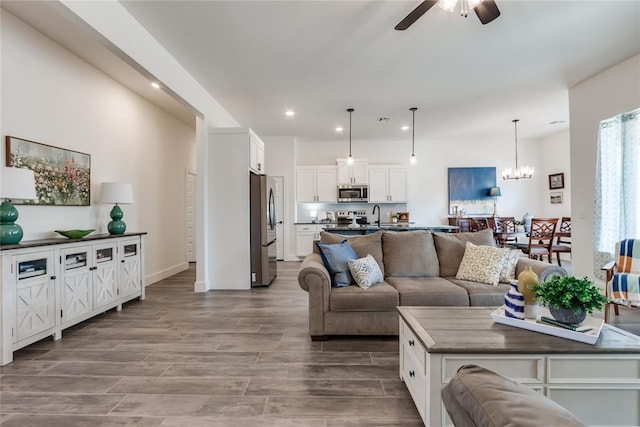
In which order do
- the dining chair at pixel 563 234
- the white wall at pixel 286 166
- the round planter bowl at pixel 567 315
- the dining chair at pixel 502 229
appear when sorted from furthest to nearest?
1. the white wall at pixel 286 166
2. the dining chair at pixel 502 229
3. the dining chair at pixel 563 234
4. the round planter bowl at pixel 567 315

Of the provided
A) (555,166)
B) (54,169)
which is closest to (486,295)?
(54,169)

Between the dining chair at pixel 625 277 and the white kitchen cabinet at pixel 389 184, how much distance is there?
4447 mm

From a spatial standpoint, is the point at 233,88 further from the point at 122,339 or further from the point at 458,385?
the point at 458,385

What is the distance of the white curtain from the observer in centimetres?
386

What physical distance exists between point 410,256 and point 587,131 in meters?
3.27

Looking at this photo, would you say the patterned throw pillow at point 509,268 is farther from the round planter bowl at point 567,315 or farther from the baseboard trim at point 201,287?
the baseboard trim at point 201,287

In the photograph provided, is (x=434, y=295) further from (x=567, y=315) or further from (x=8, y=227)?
(x=8, y=227)

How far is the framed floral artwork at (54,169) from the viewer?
2.82 meters

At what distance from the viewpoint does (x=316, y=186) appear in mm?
7391

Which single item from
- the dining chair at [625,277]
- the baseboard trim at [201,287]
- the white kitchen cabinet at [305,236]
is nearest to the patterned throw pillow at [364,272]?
the dining chair at [625,277]

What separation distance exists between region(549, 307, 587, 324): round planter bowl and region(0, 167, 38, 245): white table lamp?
12.6ft

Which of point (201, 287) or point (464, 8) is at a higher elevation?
point (464, 8)

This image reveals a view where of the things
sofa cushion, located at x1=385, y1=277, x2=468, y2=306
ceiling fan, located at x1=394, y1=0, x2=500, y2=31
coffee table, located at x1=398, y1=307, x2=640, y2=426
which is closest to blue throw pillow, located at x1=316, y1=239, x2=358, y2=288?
sofa cushion, located at x1=385, y1=277, x2=468, y2=306

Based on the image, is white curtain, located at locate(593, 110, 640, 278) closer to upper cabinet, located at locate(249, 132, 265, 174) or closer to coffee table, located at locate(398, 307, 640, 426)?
coffee table, located at locate(398, 307, 640, 426)
